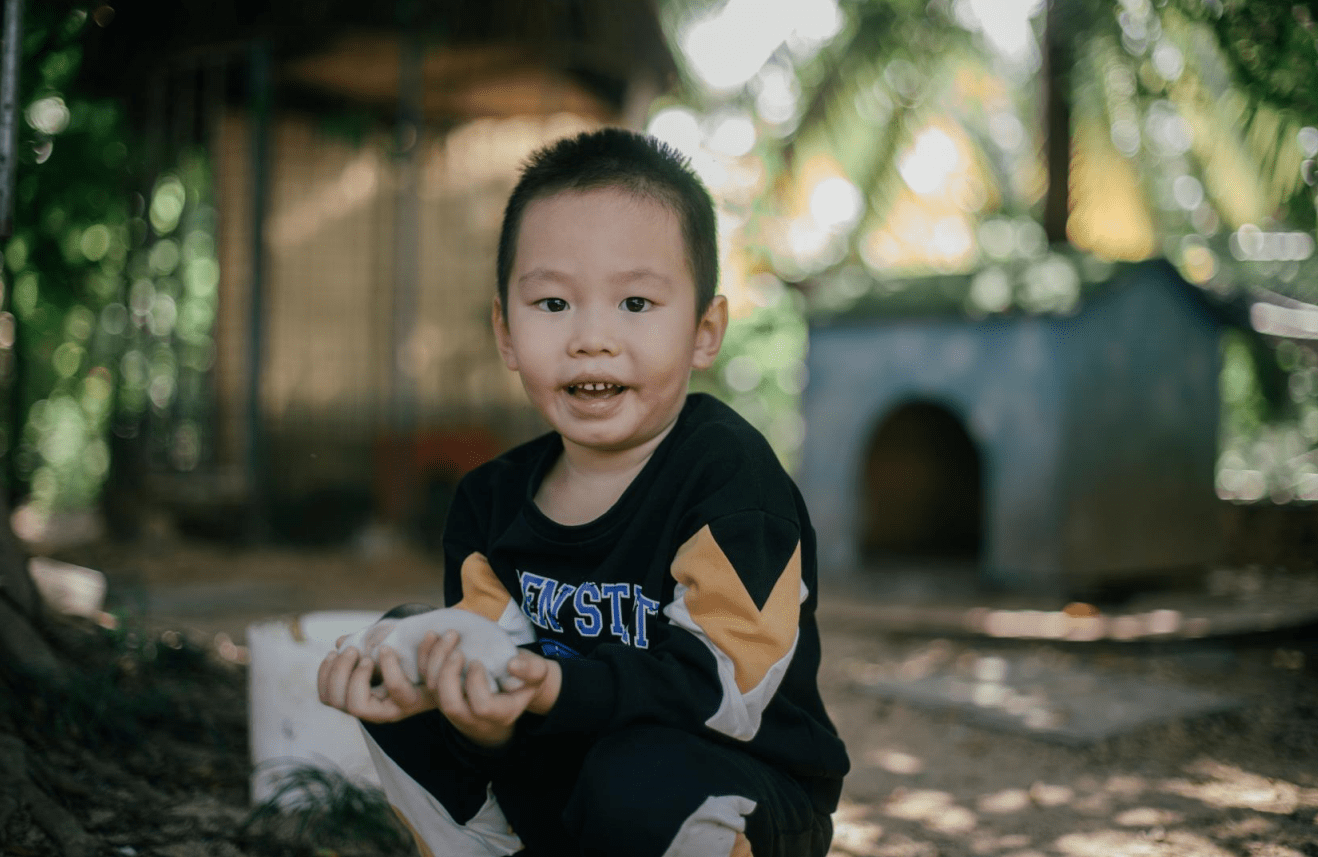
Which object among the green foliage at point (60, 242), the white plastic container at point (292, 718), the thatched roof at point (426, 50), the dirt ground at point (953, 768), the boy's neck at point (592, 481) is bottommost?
the dirt ground at point (953, 768)

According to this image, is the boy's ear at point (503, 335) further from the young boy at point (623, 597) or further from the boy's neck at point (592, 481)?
the boy's neck at point (592, 481)

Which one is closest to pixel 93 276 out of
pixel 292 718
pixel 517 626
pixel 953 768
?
pixel 292 718

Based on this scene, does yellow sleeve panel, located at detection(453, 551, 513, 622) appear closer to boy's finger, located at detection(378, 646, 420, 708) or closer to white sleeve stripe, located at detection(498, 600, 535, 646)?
white sleeve stripe, located at detection(498, 600, 535, 646)

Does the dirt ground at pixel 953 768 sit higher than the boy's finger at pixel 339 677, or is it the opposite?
the boy's finger at pixel 339 677

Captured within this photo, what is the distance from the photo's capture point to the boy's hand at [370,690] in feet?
4.45

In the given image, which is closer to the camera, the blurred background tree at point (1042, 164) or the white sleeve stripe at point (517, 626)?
the white sleeve stripe at point (517, 626)

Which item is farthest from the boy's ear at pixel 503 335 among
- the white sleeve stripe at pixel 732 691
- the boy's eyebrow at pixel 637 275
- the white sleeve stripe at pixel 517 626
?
the white sleeve stripe at pixel 732 691

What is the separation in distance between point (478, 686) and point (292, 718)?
1.11m

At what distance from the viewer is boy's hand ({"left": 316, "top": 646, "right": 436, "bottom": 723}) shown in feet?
4.45

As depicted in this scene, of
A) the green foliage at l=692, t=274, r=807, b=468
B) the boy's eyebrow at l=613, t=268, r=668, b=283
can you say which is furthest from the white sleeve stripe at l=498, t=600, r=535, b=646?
the green foliage at l=692, t=274, r=807, b=468

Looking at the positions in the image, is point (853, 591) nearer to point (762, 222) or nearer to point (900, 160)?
point (900, 160)

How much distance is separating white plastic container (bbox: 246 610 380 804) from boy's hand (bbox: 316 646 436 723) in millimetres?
850

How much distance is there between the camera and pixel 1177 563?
245 inches

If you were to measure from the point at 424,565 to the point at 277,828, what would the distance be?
509 cm
